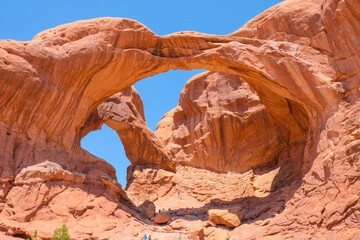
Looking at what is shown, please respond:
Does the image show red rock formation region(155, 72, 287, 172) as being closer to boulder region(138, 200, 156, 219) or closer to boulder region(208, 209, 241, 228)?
boulder region(208, 209, 241, 228)

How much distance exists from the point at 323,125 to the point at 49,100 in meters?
13.6

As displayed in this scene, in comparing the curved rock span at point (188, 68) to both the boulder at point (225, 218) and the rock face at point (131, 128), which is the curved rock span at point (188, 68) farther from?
the rock face at point (131, 128)

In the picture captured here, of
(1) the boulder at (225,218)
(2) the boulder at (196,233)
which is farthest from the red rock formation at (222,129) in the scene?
(2) the boulder at (196,233)

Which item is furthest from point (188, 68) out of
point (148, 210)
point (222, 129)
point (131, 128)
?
point (148, 210)

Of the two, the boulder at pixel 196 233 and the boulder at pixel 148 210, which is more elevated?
the boulder at pixel 148 210

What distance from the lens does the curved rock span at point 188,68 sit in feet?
53.8

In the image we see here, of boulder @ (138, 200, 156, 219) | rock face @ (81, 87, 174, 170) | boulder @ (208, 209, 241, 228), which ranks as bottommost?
boulder @ (208, 209, 241, 228)

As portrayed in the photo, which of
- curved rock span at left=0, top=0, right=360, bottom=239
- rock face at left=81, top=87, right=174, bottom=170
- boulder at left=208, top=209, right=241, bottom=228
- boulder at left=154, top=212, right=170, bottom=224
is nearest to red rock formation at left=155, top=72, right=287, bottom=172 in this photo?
rock face at left=81, top=87, right=174, bottom=170

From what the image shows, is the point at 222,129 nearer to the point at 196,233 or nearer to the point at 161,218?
the point at 161,218

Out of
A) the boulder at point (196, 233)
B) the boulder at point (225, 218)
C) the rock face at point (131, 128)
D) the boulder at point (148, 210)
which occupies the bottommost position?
the boulder at point (196, 233)

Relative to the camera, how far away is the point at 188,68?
2192cm

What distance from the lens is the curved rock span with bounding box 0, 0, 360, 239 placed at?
645 inches

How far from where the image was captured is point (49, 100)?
19234 mm

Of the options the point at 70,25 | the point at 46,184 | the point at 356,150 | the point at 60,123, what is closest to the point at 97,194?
the point at 46,184
